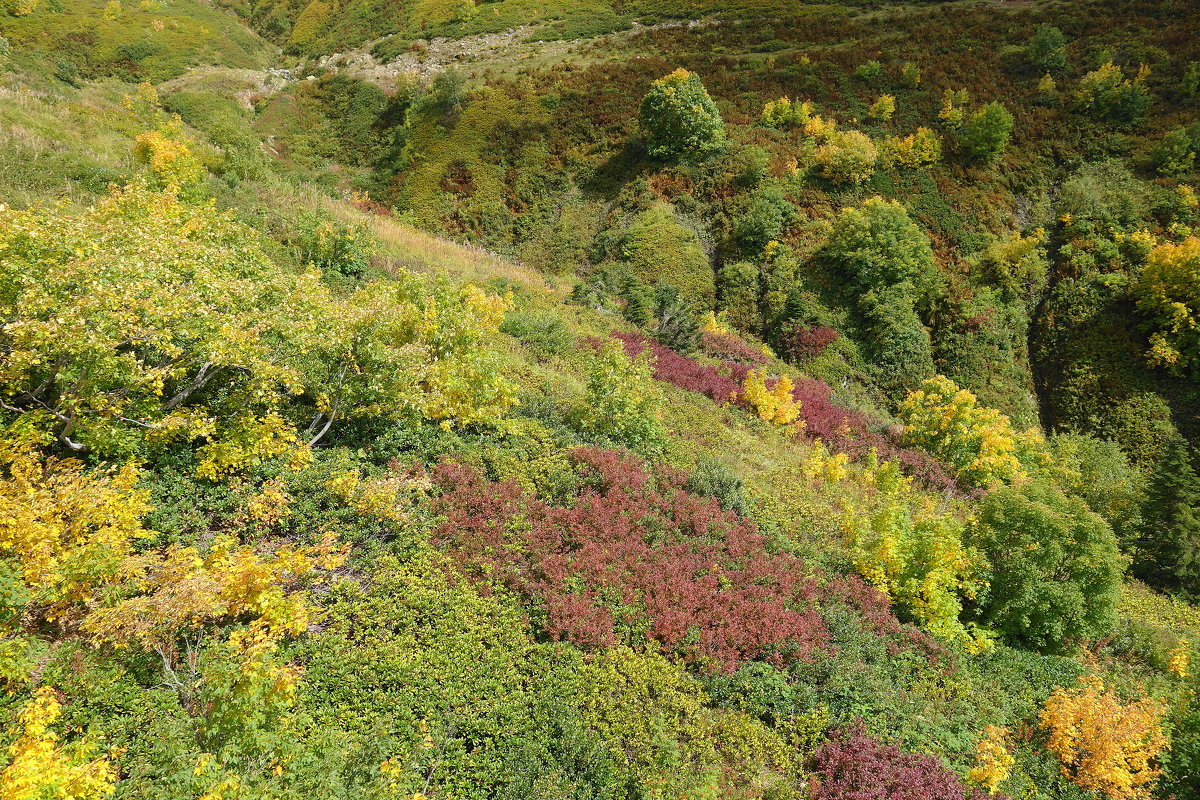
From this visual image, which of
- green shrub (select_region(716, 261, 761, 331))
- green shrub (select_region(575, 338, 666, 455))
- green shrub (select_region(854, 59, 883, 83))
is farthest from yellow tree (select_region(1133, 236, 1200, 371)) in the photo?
green shrub (select_region(575, 338, 666, 455))

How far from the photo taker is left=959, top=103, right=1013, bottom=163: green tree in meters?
33.5

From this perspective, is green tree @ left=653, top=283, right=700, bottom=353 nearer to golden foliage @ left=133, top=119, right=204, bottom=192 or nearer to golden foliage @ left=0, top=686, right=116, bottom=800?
golden foliage @ left=133, top=119, right=204, bottom=192

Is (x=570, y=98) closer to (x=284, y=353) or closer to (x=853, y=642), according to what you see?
(x=284, y=353)

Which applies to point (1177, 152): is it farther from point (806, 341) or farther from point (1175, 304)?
point (806, 341)

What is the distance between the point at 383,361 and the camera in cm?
1023

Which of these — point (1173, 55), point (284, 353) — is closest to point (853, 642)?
point (284, 353)

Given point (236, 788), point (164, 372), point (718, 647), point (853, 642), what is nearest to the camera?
point (236, 788)

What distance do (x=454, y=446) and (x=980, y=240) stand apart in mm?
34396

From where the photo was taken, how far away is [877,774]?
7453mm

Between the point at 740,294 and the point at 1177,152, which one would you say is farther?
the point at 1177,152

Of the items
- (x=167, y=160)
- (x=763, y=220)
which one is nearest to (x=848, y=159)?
(x=763, y=220)

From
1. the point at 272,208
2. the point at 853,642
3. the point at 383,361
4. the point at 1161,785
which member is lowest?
the point at 1161,785

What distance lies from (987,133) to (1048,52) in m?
13.4

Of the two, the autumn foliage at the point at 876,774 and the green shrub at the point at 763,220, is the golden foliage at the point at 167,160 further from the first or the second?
the green shrub at the point at 763,220
